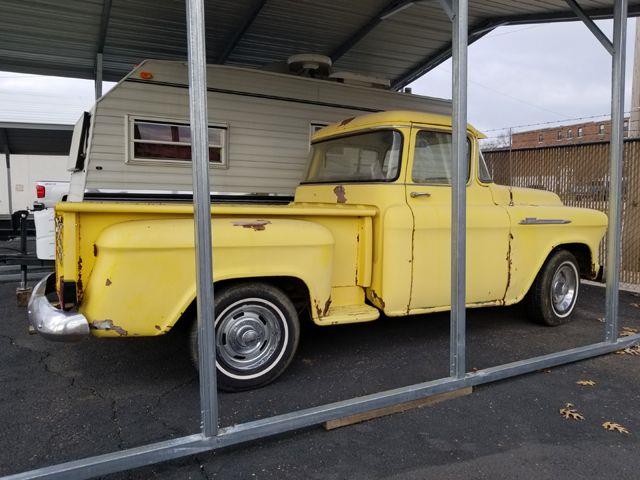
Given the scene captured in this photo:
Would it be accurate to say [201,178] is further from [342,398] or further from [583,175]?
[583,175]

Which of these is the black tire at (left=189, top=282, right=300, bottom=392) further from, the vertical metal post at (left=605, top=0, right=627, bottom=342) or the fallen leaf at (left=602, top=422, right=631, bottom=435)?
the vertical metal post at (left=605, top=0, right=627, bottom=342)

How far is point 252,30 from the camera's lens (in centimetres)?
846

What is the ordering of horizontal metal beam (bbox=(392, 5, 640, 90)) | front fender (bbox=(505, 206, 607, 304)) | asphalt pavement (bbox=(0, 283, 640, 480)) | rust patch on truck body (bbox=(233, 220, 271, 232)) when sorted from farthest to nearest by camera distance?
1. horizontal metal beam (bbox=(392, 5, 640, 90))
2. front fender (bbox=(505, 206, 607, 304))
3. rust patch on truck body (bbox=(233, 220, 271, 232))
4. asphalt pavement (bbox=(0, 283, 640, 480))

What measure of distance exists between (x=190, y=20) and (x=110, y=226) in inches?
56.1

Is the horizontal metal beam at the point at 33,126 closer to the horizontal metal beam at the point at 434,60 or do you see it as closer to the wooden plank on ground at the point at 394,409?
the horizontal metal beam at the point at 434,60

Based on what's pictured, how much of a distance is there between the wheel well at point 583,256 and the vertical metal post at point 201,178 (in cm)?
428

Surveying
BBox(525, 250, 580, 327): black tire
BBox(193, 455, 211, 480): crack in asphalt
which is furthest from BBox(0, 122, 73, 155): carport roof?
BBox(193, 455, 211, 480): crack in asphalt

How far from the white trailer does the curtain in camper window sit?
0.01 m

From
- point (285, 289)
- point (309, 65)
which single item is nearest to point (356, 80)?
point (309, 65)

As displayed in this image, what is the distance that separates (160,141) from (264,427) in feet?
15.5

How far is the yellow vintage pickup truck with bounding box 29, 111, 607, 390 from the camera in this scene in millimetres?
3184

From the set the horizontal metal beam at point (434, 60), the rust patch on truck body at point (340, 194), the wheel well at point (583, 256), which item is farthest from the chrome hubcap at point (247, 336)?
the horizontal metal beam at point (434, 60)

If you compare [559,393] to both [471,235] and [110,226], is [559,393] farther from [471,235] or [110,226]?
[110,226]

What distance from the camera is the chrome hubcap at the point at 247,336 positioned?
11.6 feet
